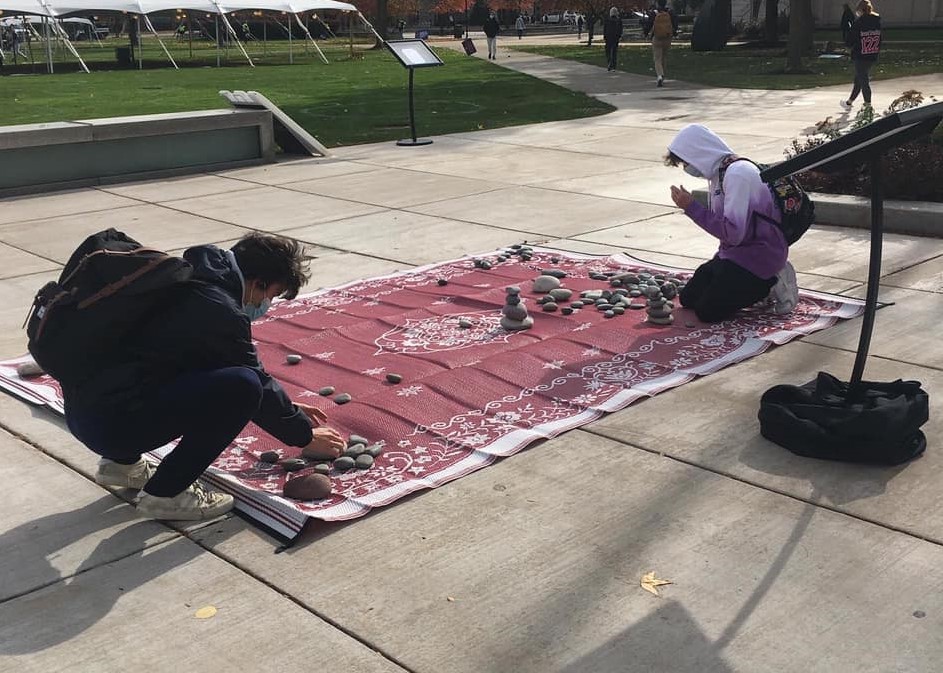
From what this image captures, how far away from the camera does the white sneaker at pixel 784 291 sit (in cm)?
645

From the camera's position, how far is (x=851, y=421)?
14.3 feet

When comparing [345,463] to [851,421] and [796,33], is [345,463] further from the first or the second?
[796,33]

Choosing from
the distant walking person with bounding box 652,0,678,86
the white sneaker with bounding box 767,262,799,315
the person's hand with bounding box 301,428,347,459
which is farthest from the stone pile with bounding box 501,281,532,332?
the distant walking person with bounding box 652,0,678,86

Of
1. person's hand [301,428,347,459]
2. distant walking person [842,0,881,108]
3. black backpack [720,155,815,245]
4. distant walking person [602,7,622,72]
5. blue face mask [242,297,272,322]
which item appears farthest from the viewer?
distant walking person [602,7,622,72]

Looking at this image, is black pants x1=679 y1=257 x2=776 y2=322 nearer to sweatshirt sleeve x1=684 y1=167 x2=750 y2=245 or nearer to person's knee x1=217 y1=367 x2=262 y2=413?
sweatshirt sleeve x1=684 y1=167 x2=750 y2=245

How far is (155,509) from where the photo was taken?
4031mm

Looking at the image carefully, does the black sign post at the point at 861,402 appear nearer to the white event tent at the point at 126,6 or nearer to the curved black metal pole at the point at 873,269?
the curved black metal pole at the point at 873,269

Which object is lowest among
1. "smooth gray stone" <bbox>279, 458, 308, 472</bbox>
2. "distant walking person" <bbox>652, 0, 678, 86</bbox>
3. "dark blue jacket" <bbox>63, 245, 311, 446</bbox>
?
"smooth gray stone" <bbox>279, 458, 308, 472</bbox>

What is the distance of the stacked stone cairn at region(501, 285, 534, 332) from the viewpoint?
6234mm

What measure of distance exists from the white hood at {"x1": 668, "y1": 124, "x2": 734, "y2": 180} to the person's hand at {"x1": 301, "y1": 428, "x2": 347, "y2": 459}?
2931 millimetres

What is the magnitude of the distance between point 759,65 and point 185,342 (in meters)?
27.8

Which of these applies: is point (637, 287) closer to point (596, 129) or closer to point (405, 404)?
point (405, 404)

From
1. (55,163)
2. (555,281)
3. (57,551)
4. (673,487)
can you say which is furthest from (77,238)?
(673,487)

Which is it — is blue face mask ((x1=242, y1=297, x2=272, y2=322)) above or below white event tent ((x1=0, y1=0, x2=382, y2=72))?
below
